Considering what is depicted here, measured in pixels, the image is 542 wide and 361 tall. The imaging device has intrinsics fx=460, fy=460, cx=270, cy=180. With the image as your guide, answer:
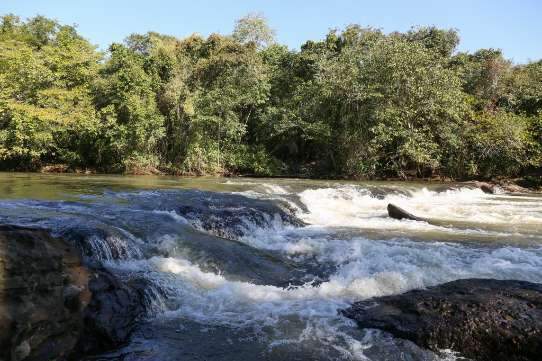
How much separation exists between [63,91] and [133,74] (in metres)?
3.88

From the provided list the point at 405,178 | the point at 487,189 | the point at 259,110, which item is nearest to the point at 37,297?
the point at 487,189

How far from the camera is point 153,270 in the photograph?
22.0 ft

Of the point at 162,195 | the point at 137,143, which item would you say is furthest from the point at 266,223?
the point at 137,143

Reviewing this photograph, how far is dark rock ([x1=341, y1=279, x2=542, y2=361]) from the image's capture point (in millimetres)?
4602

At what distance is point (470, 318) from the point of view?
4.89 metres

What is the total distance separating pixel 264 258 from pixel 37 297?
4692 mm

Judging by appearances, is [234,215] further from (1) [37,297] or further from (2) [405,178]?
(2) [405,178]

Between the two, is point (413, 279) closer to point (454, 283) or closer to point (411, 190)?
point (454, 283)

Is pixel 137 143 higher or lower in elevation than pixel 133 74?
lower

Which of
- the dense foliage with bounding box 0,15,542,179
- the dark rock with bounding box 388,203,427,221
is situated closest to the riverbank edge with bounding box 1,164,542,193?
the dense foliage with bounding box 0,15,542,179

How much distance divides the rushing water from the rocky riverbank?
334 millimetres

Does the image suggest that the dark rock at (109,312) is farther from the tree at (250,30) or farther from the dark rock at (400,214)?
the tree at (250,30)

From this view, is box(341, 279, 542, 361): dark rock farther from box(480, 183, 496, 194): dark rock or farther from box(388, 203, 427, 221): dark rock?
box(480, 183, 496, 194): dark rock

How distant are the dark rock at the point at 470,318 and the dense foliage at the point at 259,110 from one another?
789 inches
